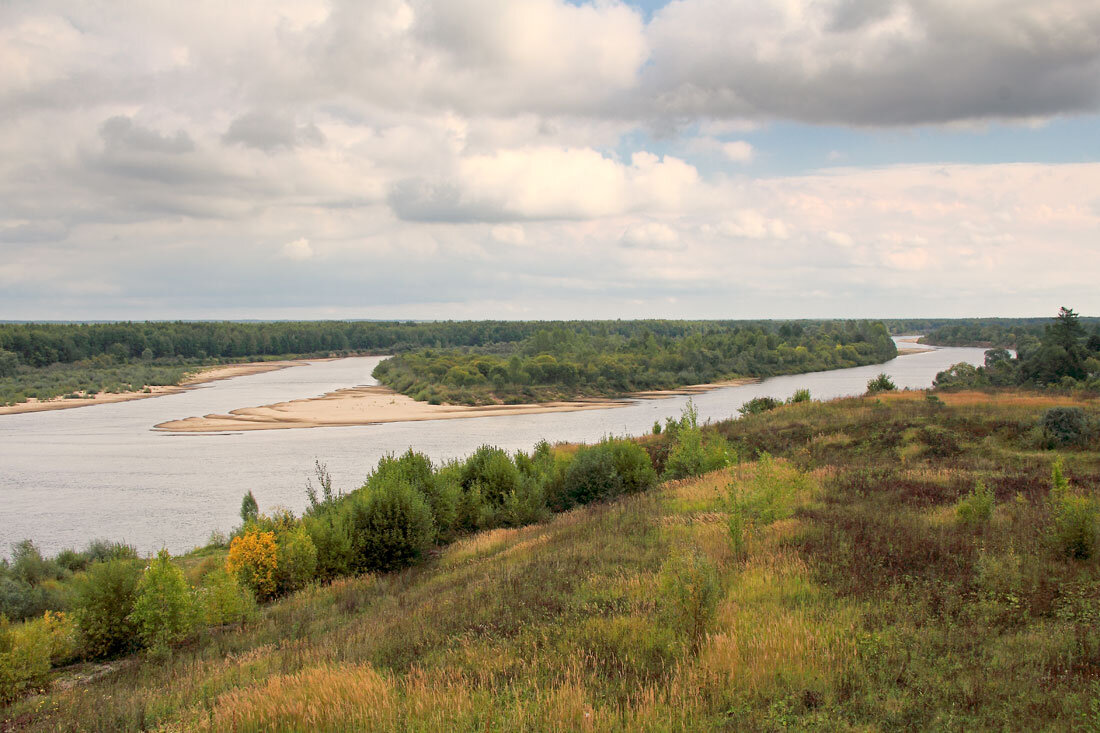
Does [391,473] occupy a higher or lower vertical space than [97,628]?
higher

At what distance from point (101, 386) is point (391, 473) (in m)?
88.3

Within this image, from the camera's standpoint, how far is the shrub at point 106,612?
44.7 feet

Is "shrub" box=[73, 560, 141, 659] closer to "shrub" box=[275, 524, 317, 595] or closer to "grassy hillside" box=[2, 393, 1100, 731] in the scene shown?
"grassy hillside" box=[2, 393, 1100, 731]

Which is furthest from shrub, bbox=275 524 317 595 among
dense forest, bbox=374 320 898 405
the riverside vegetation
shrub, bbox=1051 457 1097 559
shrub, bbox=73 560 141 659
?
the riverside vegetation

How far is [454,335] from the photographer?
19100cm

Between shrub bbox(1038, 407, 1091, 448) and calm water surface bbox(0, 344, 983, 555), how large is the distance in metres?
30.1

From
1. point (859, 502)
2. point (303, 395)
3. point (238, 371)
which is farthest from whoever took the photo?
point (238, 371)

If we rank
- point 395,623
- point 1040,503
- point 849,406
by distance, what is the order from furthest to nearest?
point 849,406
point 1040,503
point 395,623

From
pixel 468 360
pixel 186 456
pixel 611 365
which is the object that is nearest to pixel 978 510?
pixel 186 456

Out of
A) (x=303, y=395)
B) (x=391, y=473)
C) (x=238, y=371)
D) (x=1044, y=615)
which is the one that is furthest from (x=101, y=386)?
(x=1044, y=615)

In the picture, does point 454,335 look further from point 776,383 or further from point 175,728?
point 175,728

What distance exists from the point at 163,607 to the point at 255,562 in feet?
11.8

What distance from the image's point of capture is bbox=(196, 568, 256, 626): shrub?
553 inches

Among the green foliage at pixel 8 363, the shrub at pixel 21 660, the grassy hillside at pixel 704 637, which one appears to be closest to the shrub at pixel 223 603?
the grassy hillside at pixel 704 637
